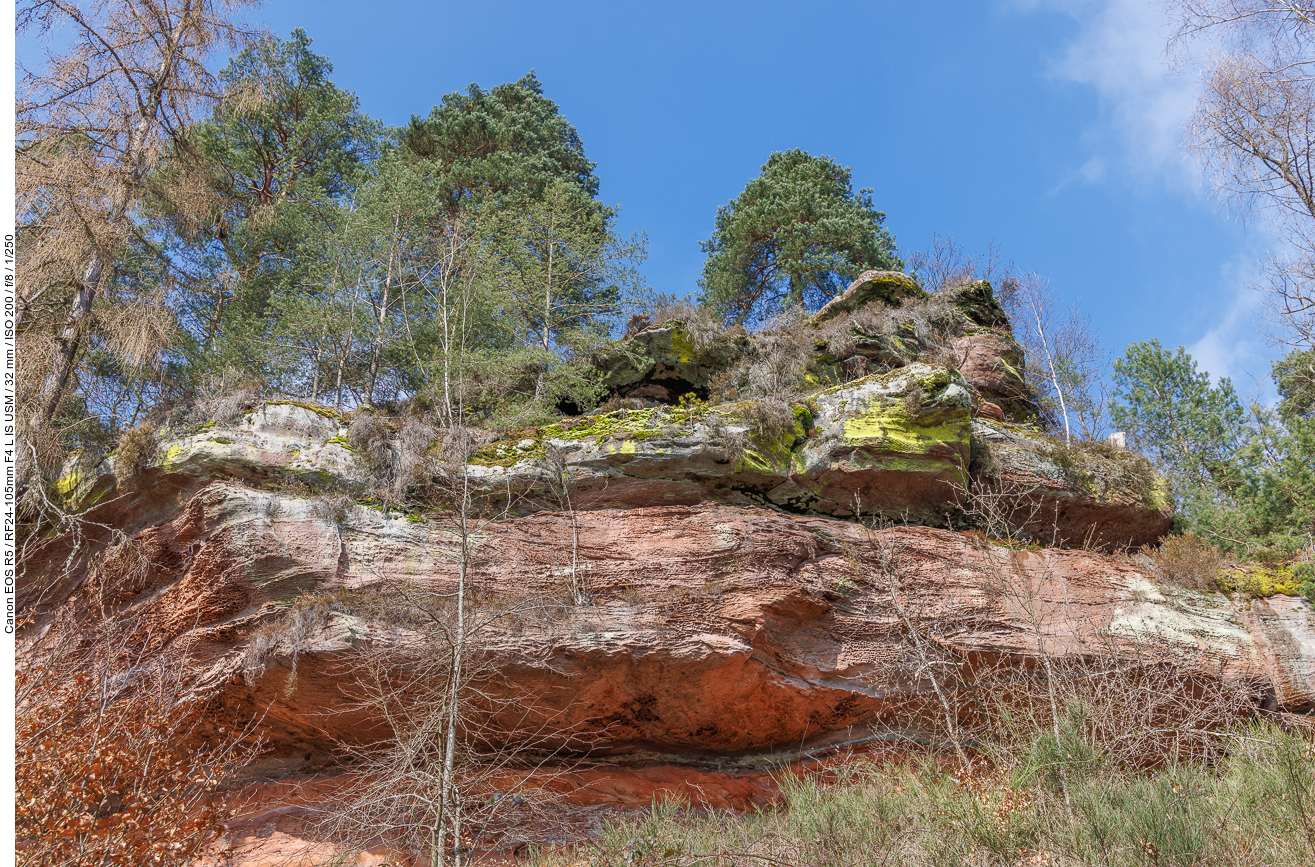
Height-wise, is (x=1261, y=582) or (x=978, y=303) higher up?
(x=978, y=303)

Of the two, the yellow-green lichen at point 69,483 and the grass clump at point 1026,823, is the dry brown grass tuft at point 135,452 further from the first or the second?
the grass clump at point 1026,823

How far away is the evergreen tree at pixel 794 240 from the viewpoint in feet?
63.5

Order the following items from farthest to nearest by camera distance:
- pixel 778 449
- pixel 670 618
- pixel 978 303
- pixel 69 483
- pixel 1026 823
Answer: pixel 978 303 < pixel 778 449 < pixel 69 483 < pixel 670 618 < pixel 1026 823

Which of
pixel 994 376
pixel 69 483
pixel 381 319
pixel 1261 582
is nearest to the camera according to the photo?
pixel 69 483

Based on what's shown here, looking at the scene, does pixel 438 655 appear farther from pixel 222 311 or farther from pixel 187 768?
pixel 222 311

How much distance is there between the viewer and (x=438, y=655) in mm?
8367

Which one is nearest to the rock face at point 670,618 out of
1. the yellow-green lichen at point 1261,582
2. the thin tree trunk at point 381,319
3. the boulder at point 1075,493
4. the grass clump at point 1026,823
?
the yellow-green lichen at point 1261,582

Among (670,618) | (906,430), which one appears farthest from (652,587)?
(906,430)

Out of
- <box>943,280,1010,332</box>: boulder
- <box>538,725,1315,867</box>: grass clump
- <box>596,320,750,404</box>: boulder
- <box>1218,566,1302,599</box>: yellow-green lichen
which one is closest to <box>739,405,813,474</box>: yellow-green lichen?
<box>596,320,750,404</box>: boulder

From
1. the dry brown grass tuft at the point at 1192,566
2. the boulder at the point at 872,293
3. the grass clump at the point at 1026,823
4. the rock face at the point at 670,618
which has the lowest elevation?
the grass clump at the point at 1026,823

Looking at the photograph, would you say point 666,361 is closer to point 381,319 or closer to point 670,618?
point 381,319

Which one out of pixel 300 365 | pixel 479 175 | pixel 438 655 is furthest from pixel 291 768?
pixel 479 175

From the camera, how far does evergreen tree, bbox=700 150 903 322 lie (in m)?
19.3

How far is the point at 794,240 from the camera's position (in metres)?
19.6
